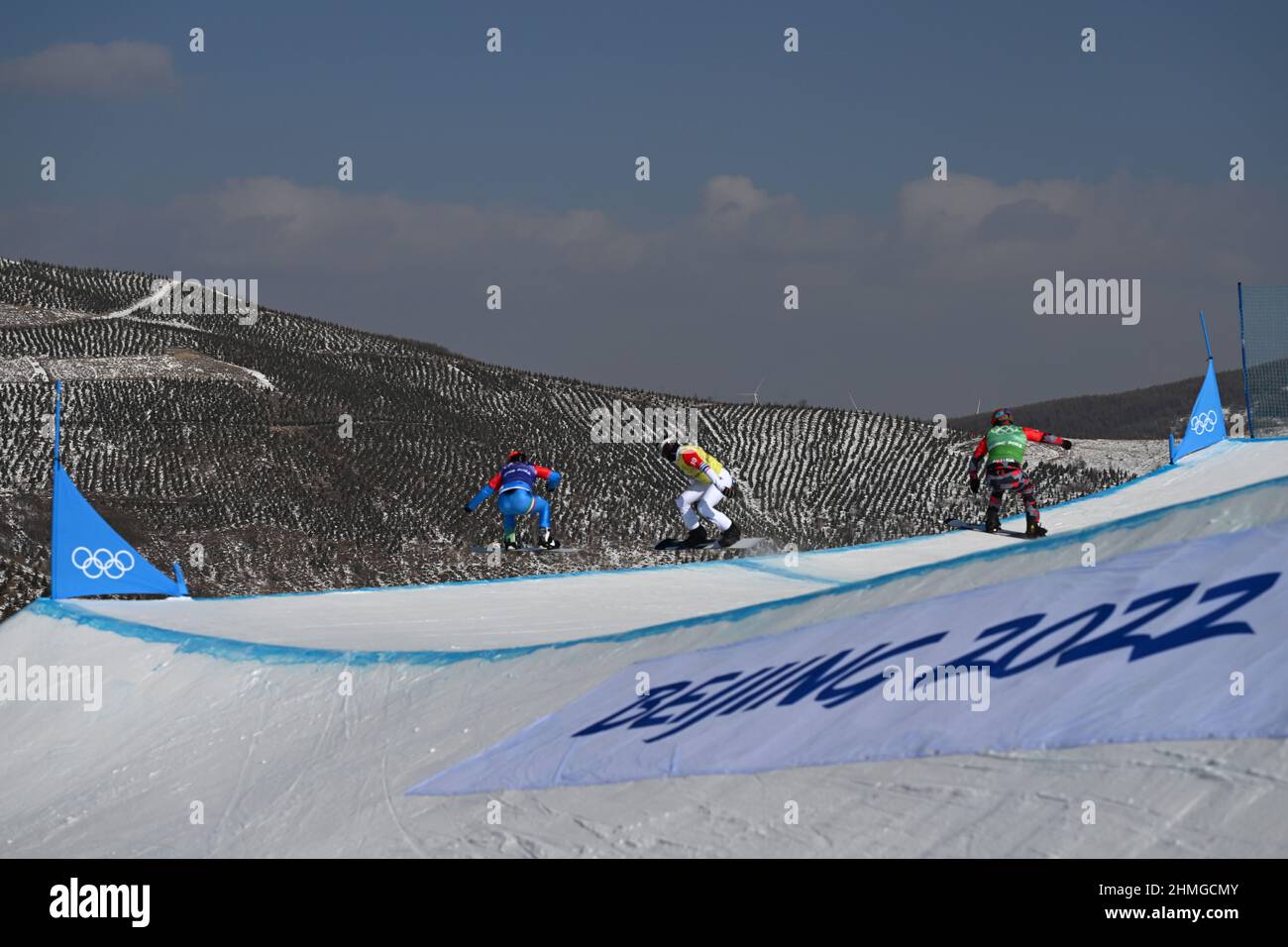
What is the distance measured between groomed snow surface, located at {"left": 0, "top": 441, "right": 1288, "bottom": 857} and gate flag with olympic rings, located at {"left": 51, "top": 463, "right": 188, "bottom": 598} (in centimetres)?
71

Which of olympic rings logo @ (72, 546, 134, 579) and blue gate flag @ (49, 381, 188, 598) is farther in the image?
olympic rings logo @ (72, 546, 134, 579)

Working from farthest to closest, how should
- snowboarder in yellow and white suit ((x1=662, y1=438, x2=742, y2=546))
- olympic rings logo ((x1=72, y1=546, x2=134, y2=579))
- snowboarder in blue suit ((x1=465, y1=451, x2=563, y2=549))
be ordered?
snowboarder in blue suit ((x1=465, y1=451, x2=563, y2=549)) < snowboarder in yellow and white suit ((x1=662, y1=438, x2=742, y2=546)) < olympic rings logo ((x1=72, y1=546, x2=134, y2=579))

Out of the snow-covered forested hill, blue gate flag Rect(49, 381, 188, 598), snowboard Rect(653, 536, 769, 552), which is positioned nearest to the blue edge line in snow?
blue gate flag Rect(49, 381, 188, 598)

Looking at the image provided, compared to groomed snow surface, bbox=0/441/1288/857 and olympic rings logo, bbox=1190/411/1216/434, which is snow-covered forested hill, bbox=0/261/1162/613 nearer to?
olympic rings logo, bbox=1190/411/1216/434

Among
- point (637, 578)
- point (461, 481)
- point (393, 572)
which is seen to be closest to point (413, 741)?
point (637, 578)

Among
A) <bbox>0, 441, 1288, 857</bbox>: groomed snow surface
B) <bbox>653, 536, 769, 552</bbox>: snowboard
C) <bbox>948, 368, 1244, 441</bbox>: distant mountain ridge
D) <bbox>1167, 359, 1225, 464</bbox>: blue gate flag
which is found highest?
<bbox>948, 368, 1244, 441</bbox>: distant mountain ridge

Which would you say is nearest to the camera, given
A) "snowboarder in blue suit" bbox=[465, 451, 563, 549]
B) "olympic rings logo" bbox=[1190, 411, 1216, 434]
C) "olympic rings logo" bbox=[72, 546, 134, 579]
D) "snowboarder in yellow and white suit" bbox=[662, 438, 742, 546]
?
"olympic rings logo" bbox=[72, 546, 134, 579]

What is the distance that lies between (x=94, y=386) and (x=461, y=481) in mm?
16369

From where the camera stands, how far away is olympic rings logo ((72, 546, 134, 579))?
14766 millimetres

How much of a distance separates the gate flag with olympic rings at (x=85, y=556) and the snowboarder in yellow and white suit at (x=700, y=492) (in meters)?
5.74

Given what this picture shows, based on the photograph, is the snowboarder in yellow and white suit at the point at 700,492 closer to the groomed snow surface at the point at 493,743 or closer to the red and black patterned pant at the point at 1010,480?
the groomed snow surface at the point at 493,743

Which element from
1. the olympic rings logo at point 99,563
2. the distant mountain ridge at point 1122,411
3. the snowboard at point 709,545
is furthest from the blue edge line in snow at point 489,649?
the distant mountain ridge at point 1122,411

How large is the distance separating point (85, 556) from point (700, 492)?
6.97m

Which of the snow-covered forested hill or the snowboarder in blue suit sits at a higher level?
the snow-covered forested hill
